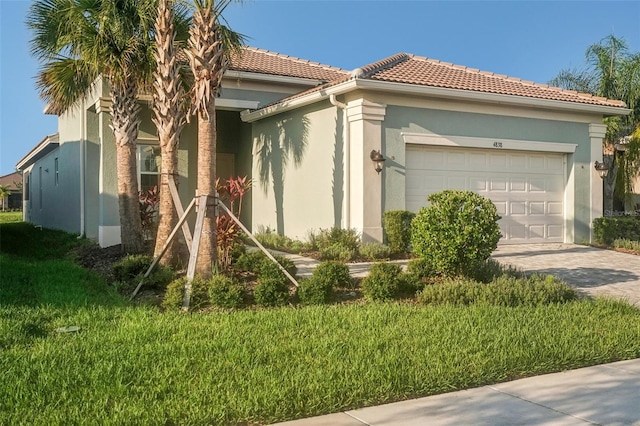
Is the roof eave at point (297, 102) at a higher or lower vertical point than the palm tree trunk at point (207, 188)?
higher

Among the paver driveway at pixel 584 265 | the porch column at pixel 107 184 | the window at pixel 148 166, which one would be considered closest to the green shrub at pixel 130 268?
the porch column at pixel 107 184

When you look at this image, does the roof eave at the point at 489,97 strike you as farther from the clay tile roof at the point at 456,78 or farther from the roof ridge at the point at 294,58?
the roof ridge at the point at 294,58

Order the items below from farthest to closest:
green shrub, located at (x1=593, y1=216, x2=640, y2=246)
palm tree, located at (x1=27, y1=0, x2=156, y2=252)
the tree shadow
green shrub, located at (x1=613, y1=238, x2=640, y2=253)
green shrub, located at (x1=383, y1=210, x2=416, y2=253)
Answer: green shrub, located at (x1=593, y1=216, x2=640, y2=246), the tree shadow, green shrub, located at (x1=613, y1=238, x2=640, y2=253), green shrub, located at (x1=383, y1=210, x2=416, y2=253), palm tree, located at (x1=27, y1=0, x2=156, y2=252)

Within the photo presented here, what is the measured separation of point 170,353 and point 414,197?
925cm

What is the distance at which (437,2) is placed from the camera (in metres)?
15.5

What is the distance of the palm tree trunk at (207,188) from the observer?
27.4ft

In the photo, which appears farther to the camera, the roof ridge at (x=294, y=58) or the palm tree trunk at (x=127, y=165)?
the roof ridge at (x=294, y=58)

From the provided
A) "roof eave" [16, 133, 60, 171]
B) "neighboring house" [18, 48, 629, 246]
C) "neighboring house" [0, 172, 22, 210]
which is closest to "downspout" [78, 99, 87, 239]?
"neighboring house" [18, 48, 629, 246]

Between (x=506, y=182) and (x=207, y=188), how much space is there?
9.04 m

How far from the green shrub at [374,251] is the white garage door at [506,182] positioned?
1.87 m

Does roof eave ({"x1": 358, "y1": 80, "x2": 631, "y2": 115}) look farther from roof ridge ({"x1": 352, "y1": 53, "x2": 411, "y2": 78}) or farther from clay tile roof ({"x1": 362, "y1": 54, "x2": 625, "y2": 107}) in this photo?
roof ridge ({"x1": 352, "y1": 53, "x2": 411, "y2": 78})

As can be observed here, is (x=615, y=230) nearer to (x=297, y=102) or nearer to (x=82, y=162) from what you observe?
(x=297, y=102)

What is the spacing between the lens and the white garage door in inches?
532

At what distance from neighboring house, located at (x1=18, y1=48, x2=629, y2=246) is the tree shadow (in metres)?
0.05
